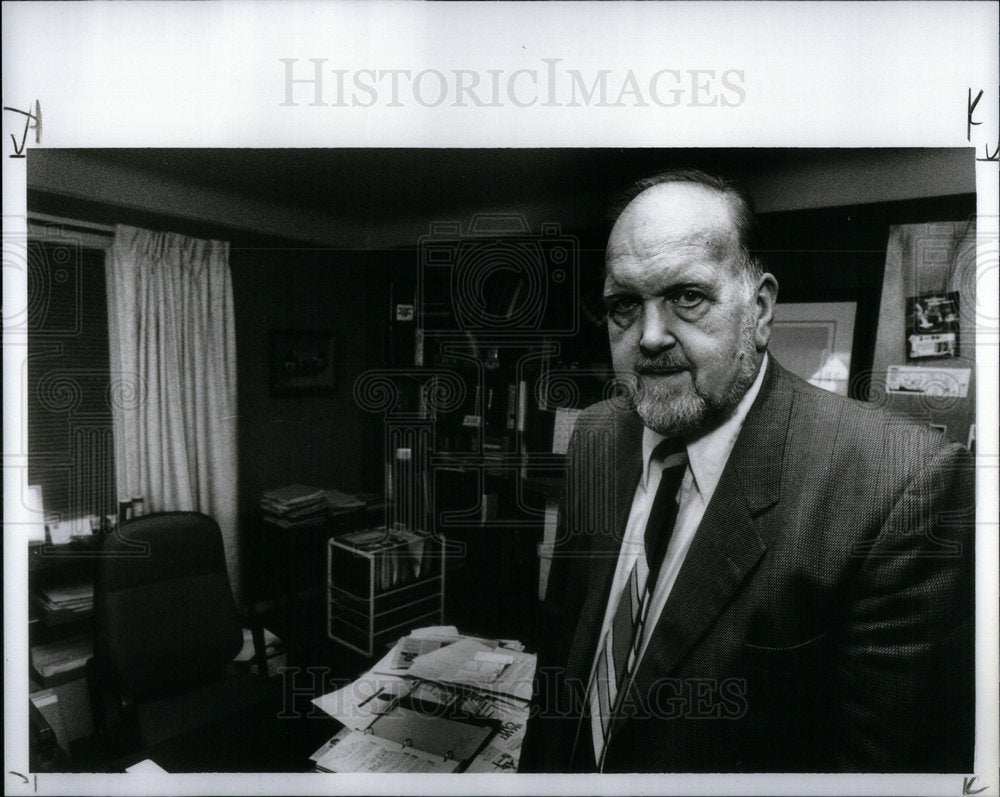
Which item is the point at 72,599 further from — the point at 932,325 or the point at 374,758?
the point at 932,325

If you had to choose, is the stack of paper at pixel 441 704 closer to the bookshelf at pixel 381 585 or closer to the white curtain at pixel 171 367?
the bookshelf at pixel 381 585

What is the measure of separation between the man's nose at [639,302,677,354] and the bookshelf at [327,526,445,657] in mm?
621

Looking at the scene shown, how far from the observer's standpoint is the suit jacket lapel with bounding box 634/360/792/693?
1.36 m

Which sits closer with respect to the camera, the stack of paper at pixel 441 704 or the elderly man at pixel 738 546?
the elderly man at pixel 738 546

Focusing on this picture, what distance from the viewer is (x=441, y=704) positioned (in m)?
1.51

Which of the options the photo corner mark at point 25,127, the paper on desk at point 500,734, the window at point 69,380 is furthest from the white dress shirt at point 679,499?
the photo corner mark at point 25,127

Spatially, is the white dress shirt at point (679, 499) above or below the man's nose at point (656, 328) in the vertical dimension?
below

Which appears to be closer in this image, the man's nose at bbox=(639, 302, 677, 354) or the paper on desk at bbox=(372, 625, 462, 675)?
the man's nose at bbox=(639, 302, 677, 354)

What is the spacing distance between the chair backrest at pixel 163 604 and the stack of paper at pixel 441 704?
296 millimetres

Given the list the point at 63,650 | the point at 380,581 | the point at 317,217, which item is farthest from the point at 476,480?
the point at 63,650

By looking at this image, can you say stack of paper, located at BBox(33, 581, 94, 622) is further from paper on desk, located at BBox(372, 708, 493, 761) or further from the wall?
paper on desk, located at BBox(372, 708, 493, 761)

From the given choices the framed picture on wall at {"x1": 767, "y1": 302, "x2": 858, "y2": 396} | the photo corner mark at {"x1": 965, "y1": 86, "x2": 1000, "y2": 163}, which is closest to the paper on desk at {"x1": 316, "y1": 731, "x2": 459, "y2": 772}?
the framed picture on wall at {"x1": 767, "y1": 302, "x2": 858, "y2": 396}

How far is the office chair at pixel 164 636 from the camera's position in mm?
1475

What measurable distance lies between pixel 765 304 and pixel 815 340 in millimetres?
125
